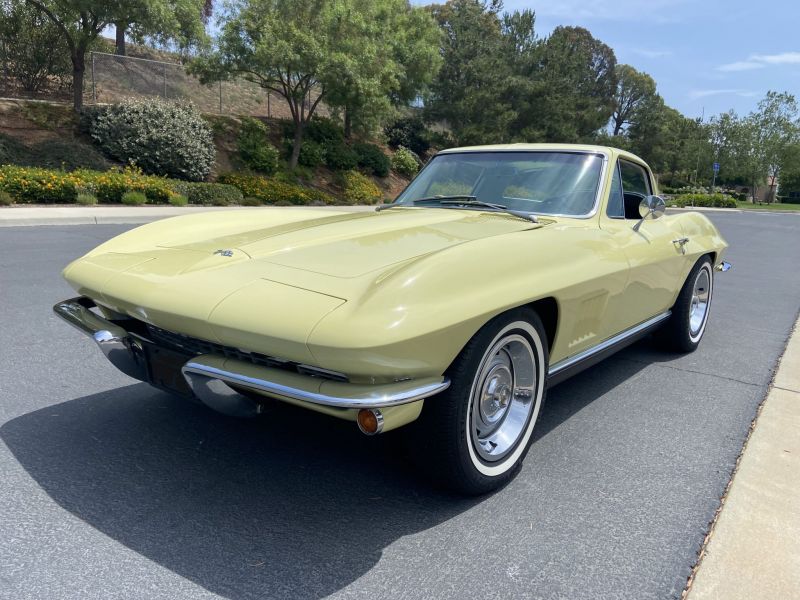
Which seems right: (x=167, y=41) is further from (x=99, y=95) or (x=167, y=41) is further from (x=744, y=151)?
(x=744, y=151)

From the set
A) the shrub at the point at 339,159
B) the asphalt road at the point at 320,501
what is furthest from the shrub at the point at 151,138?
the asphalt road at the point at 320,501

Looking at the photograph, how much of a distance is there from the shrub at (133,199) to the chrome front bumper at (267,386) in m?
14.0

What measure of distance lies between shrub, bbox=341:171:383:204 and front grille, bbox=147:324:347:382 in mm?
20806

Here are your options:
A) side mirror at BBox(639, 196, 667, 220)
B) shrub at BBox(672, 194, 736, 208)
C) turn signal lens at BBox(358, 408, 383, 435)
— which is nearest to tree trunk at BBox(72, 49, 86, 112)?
side mirror at BBox(639, 196, 667, 220)

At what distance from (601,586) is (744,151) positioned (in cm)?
6492

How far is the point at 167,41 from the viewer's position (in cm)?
1961

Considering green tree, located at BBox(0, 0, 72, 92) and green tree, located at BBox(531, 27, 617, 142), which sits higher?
green tree, located at BBox(531, 27, 617, 142)

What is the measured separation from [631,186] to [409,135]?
29.4 metres

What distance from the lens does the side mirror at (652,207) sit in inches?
151

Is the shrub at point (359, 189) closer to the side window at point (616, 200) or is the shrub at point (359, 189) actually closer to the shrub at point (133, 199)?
the shrub at point (133, 199)

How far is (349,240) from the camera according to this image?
9.04ft

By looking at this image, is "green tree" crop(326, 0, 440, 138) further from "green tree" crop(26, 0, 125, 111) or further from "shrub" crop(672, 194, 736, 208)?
"shrub" crop(672, 194, 736, 208)

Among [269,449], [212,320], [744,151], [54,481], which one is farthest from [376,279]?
[744,151]

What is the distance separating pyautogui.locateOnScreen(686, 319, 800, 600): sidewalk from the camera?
1975mm
